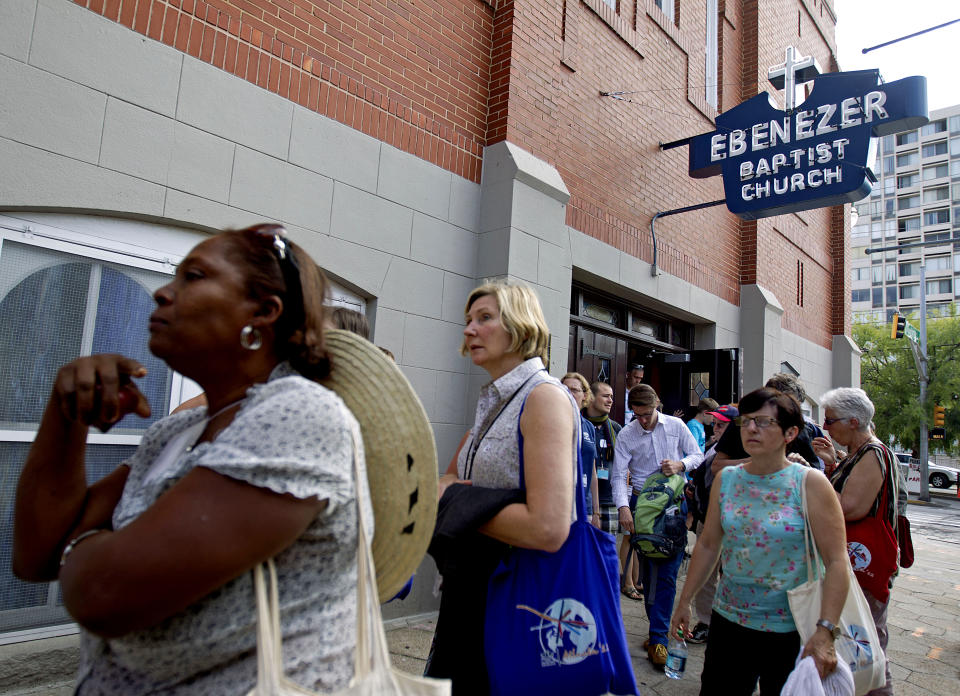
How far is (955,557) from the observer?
1041cm

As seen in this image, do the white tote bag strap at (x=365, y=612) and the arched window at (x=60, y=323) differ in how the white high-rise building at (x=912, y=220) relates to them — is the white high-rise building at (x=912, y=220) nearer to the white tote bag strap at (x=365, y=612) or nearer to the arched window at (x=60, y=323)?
the arched window at (x=60, y=323)

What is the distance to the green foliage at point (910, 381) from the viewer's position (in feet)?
96.5

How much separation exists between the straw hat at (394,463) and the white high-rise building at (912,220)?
6706 cm

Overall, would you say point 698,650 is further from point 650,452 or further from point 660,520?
point 650,452

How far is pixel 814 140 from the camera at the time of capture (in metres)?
6.88

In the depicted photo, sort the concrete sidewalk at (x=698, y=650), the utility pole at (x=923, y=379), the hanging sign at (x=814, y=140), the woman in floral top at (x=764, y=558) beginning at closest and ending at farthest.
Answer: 1. the woman in floral top at (x=764, y=558)
2. the concrete sidewalk at (x=698, y=650)
3. the hanging sign at (x=814, y=140)
4. the utility pole at (x=923, y=379)

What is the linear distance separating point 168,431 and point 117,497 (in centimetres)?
16

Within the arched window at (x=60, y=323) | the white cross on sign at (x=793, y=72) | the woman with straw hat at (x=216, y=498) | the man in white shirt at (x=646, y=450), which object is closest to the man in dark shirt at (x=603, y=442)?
the man in white shirt at (x=646, y=450)

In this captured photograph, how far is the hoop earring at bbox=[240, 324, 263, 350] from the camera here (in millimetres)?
1147

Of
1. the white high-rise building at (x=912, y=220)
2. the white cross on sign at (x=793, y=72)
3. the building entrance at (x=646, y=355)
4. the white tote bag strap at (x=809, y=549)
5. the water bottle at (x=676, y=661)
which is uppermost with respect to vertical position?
the white high-rise building at (x=912, y=220)

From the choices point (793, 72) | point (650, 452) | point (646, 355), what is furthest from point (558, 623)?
point (793, 72)

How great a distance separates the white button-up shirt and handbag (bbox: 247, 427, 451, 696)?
452 centimetres

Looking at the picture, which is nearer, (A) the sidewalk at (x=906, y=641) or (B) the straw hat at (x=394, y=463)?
(B) the straw hat at (x=394, y=463)

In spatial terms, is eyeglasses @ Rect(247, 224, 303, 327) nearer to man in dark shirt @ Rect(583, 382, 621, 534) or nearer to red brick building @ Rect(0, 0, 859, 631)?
Answer: red brick building @ Rect(0, 0, 859, 631)
